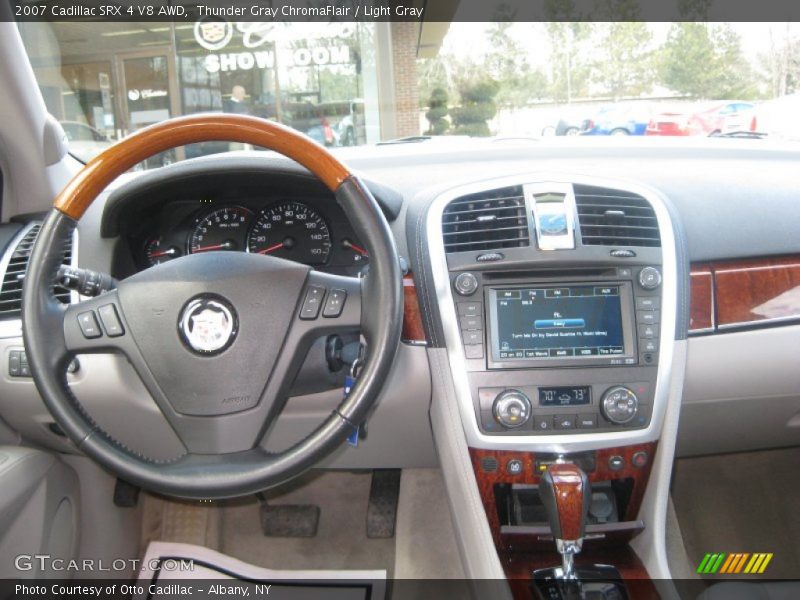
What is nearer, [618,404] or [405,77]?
[618,404]

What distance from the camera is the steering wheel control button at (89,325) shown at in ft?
4.48

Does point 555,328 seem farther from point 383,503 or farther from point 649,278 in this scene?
point 383,503

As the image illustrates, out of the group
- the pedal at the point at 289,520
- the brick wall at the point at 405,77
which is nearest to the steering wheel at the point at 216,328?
the brick wall at the point at 405,77

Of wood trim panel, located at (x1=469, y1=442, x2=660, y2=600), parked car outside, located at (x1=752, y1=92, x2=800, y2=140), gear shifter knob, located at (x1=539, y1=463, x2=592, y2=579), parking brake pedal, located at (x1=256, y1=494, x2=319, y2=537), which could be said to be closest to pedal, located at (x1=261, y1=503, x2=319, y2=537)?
parking brake pedal, located at (x1=256, y1=494, x2=319, y2=537)

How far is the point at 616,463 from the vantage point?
5.70ft

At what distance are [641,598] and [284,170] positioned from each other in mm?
1270

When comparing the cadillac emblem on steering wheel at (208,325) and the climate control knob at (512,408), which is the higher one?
the cadillac emblem on steering wheel at (208,325)

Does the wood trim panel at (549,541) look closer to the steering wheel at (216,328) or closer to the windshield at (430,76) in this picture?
the steering wheel at (216,328)

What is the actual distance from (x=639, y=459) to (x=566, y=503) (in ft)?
1.09

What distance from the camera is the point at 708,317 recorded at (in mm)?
1829

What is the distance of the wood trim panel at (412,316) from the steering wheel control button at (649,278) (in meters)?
0.53

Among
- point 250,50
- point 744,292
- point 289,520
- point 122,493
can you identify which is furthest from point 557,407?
point 122,493

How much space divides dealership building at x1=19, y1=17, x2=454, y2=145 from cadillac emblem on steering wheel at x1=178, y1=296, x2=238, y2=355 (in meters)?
0.84

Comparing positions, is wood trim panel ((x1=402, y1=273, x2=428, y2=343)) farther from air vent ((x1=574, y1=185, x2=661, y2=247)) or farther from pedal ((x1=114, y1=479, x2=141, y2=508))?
pedal ((x1=114, y1=479, x2=141, y2=508))
